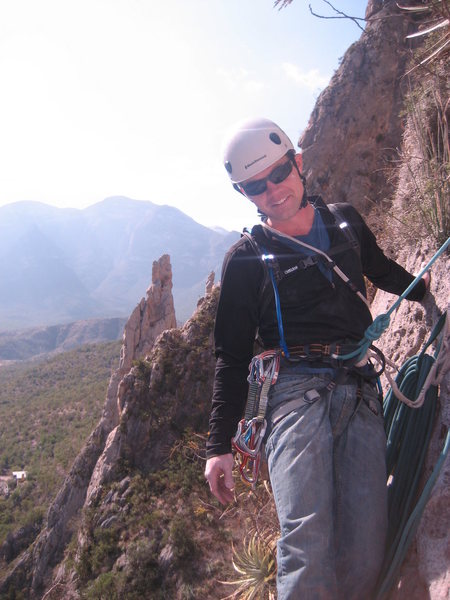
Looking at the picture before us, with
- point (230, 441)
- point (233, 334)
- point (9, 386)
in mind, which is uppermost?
point (233, 334)

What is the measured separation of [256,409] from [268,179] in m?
1.39

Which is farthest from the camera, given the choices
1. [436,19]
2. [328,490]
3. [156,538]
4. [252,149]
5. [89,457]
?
[89,457]

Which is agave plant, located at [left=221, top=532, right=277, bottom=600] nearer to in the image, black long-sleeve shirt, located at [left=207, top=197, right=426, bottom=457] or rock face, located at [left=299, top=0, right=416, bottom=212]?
black long-sleeve shirt, located at [left=207, top=197, right=426, bottom=457]

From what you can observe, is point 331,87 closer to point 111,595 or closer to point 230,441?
point 230,441

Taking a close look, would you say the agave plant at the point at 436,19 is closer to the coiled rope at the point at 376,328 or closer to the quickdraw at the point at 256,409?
the coiled rope at the point at 376,328

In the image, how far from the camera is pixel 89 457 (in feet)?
71.6

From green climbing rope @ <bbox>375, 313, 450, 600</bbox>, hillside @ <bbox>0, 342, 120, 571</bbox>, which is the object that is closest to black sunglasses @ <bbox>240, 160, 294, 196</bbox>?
green climbing rope @ <bbox>375, 313, 450, 600</bbox>

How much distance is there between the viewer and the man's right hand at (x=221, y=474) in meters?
2.11

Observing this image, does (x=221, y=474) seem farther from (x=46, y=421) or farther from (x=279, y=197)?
(x=46, y=421)

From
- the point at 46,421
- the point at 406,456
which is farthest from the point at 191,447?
the point at 46,421

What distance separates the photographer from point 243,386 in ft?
7.35

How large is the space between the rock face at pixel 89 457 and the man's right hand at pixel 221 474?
17332 millimetres

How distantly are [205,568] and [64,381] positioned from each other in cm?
5846

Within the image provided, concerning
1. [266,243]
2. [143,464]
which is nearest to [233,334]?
[266,243]
